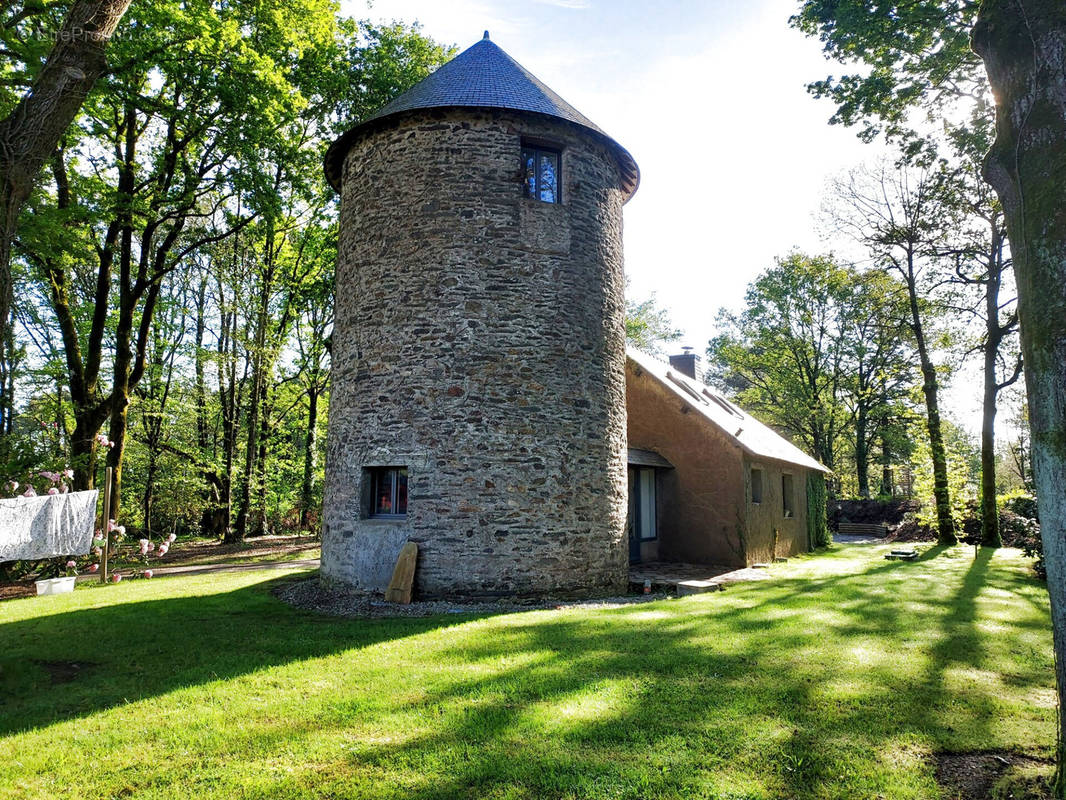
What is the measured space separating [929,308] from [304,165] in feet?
72.2

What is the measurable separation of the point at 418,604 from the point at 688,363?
16.5 meters

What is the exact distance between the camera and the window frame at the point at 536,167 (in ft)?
35.6

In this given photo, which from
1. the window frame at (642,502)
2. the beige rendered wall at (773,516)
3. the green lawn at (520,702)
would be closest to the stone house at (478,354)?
the green lawn at (520,702)

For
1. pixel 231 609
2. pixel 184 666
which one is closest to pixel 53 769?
pixel 184 666

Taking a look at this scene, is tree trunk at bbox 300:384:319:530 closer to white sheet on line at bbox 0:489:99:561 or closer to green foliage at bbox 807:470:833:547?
white sheet on line at bbox 0:489:99:561

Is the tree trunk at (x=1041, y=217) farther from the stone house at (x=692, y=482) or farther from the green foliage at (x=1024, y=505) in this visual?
the green foliage at (x=1024, y=505)

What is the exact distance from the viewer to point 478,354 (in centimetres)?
1006

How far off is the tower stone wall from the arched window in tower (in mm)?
197

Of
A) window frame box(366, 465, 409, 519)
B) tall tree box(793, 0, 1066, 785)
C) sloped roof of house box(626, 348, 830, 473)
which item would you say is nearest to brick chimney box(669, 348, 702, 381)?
sloped roof of house box(626, 348, 830, 473)

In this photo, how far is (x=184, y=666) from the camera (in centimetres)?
657

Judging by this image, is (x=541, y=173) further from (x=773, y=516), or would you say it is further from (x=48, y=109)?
(x=773, y=516)

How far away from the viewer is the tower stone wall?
9.79m

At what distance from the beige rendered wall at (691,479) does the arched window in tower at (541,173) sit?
703cm

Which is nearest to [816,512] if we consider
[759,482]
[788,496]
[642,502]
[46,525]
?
[788,496]
